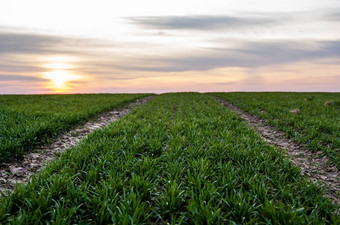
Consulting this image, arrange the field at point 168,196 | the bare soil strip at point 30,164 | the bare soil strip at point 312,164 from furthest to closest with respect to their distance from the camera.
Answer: the bare soil strip at point 30,164 → the bare soil strip at point 312,164 → the field at point 168,196

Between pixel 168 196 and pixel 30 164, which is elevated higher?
pixel 168 196

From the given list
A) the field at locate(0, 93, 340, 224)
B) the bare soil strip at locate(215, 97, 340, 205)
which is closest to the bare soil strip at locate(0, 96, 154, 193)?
the field at locate(0, 93, 340, 224)

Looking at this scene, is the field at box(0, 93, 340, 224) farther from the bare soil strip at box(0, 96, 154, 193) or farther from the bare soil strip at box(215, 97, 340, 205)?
the bare soil strip at box(0, 96, 154, 193)

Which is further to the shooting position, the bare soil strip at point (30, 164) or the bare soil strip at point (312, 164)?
the bare soil strip at point (30, 164)

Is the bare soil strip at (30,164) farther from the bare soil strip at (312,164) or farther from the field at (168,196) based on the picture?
the bare soil strip at (312,164)

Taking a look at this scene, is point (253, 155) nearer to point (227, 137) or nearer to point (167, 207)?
point (227, 137)

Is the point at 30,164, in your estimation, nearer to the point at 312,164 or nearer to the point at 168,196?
the point at 168,196

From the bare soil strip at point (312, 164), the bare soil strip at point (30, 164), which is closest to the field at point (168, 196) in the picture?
the bare soil strip at point (312, 164)

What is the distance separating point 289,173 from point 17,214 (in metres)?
5.40

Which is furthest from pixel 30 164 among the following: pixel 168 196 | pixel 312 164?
pixel 312 164

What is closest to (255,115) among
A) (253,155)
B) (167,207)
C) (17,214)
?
(253,155)

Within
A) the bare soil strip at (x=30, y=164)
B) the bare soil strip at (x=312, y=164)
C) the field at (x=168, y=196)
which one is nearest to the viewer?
the field at (x=168, y=196)

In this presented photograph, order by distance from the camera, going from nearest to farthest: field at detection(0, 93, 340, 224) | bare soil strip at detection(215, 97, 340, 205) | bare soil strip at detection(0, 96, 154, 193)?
field at detection(0, 93, 340, 224), bare soil strip at detection(215, 97, 340, 205), bare soil strip at detection(0, 96, 154, 193)

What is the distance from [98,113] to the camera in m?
15.2
